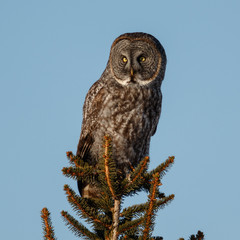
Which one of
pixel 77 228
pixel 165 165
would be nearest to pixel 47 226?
pixel 77 228

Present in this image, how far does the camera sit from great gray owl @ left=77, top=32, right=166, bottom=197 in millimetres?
7113

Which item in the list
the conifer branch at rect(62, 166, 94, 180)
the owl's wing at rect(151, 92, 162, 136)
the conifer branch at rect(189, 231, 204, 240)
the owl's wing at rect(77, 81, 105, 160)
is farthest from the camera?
the owl's wing at rect(151, 92, 162, 136)

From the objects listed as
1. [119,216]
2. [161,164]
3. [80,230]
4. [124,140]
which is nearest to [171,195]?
[161,164]

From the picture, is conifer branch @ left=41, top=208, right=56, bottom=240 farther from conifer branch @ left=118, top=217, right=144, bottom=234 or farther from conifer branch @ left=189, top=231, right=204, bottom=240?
conifer branch @ left=189, top=231, right=204, bottom=240

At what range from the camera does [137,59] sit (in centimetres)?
751

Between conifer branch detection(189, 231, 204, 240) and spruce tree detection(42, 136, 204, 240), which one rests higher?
spruce tree detection(42, 136, 204, 240)

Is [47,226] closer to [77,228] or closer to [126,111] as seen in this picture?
[77,228]

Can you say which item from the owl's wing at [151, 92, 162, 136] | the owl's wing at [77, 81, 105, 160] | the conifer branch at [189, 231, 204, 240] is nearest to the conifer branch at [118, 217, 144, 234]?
the conifer branch at [189, 231, 204, 240]

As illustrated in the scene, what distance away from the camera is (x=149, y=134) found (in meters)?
7.45

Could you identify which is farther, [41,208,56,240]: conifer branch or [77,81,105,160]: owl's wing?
[77,81,105,160]: owl's wing

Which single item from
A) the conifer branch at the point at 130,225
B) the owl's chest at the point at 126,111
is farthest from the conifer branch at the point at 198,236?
the owl's chest at the point at 126,111

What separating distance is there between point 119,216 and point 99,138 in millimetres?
2610

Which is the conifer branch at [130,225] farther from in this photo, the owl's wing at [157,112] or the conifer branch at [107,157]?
the owl's wing at [157,112]

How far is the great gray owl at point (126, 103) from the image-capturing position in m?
7.11
